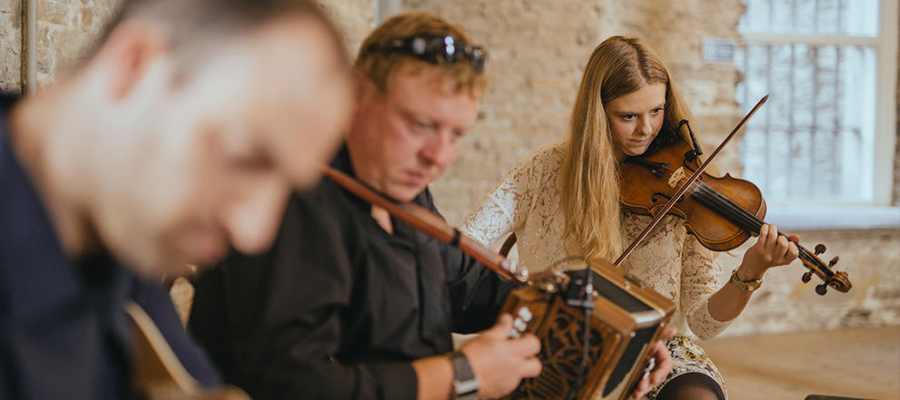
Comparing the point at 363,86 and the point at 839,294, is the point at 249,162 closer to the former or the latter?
the point at 363,86

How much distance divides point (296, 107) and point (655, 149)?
2.14 metres

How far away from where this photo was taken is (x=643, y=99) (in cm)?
245

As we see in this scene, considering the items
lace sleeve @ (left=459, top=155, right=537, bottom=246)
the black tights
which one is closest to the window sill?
lace sleeve @ (left=459, top=155, right=537, bottom=246)

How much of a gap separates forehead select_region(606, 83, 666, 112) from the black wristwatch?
135 centimetres

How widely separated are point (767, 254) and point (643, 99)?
0.60 metres

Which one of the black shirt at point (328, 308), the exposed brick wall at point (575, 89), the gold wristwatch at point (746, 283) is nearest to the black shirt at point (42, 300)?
the black shirt at point (328, 308)

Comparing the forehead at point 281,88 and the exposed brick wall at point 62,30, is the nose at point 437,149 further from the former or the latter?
the exposed brick wall at point 62,30

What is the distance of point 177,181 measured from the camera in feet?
1.94

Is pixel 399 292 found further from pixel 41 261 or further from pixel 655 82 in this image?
pixel 655 82

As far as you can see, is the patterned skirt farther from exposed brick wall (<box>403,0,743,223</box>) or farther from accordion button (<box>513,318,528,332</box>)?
exposed brick wall (<box>403,0,743,223</box>)

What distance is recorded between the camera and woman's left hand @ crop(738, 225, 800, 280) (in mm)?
2309

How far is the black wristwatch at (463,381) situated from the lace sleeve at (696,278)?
1.33 metres

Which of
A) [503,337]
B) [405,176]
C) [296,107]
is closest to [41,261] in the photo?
[296,107]

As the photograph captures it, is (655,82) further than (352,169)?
Yes
